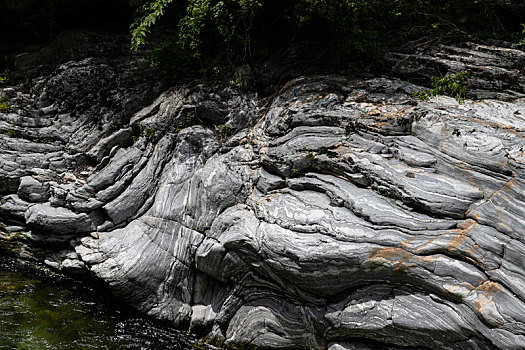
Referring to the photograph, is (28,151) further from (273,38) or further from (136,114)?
(273,38)

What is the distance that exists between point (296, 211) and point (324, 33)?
5.61 metres

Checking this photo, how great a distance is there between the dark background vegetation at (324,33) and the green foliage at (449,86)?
138 cm

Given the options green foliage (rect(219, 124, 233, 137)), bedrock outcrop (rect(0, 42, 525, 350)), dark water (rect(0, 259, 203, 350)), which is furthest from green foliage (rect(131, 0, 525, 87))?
dark water (rect(0, 259, 203, 350))

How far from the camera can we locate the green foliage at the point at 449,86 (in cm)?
711

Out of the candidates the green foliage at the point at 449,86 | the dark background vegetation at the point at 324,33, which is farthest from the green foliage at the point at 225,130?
the green foliage at the point at 449,86

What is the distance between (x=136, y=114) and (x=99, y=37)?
447cm

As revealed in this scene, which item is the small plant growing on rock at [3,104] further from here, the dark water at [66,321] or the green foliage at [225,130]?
the green foliage at [225,130]

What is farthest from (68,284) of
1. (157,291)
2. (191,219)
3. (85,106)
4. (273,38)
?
(273,38)

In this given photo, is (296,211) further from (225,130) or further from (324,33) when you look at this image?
(324,33)

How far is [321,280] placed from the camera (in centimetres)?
587

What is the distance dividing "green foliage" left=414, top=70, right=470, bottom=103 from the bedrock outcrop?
249mm

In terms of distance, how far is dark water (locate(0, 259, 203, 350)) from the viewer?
5.97 m

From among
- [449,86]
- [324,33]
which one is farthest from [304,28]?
[449,86]

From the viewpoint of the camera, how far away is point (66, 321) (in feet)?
21.5
